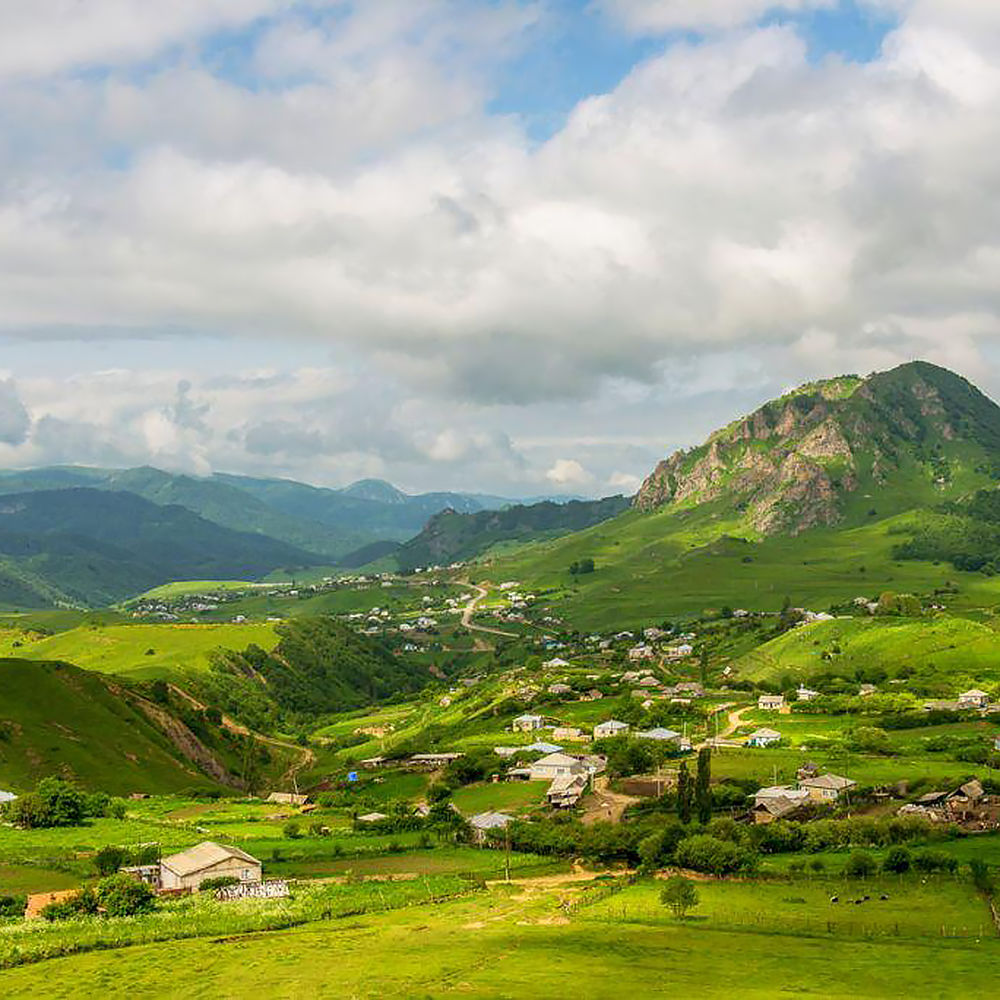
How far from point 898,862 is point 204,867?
192 ft

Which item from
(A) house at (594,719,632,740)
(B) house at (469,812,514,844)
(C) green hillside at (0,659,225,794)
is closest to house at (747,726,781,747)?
(A) house at (594,719,632,740)

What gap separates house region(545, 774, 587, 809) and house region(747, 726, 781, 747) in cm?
2818

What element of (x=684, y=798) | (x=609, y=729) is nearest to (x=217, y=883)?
(x=684, y=798)

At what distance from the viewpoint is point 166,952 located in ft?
213

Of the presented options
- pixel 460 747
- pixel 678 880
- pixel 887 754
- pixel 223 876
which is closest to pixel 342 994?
pixel 678 880

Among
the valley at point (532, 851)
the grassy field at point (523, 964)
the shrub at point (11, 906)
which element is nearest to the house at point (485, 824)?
the valley at point (532, 851)

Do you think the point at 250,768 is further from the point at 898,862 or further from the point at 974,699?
the point at 898,862

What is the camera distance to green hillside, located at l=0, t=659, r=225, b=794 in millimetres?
143250

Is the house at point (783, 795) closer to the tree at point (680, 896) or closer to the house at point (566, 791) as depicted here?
the house at point (566, 791)

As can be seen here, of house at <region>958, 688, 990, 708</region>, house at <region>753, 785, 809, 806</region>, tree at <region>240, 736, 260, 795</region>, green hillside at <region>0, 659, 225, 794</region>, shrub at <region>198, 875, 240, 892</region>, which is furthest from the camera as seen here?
tree at <region>240, 736, 260, 795</region>

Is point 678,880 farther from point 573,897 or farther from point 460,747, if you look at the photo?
point 460,747

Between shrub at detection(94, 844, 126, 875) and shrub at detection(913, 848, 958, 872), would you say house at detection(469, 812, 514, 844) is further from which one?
shrub at detection(913, 848, 958, 872)

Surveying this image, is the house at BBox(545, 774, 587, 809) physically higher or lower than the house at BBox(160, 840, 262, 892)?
lower

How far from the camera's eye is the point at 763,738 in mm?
143000
